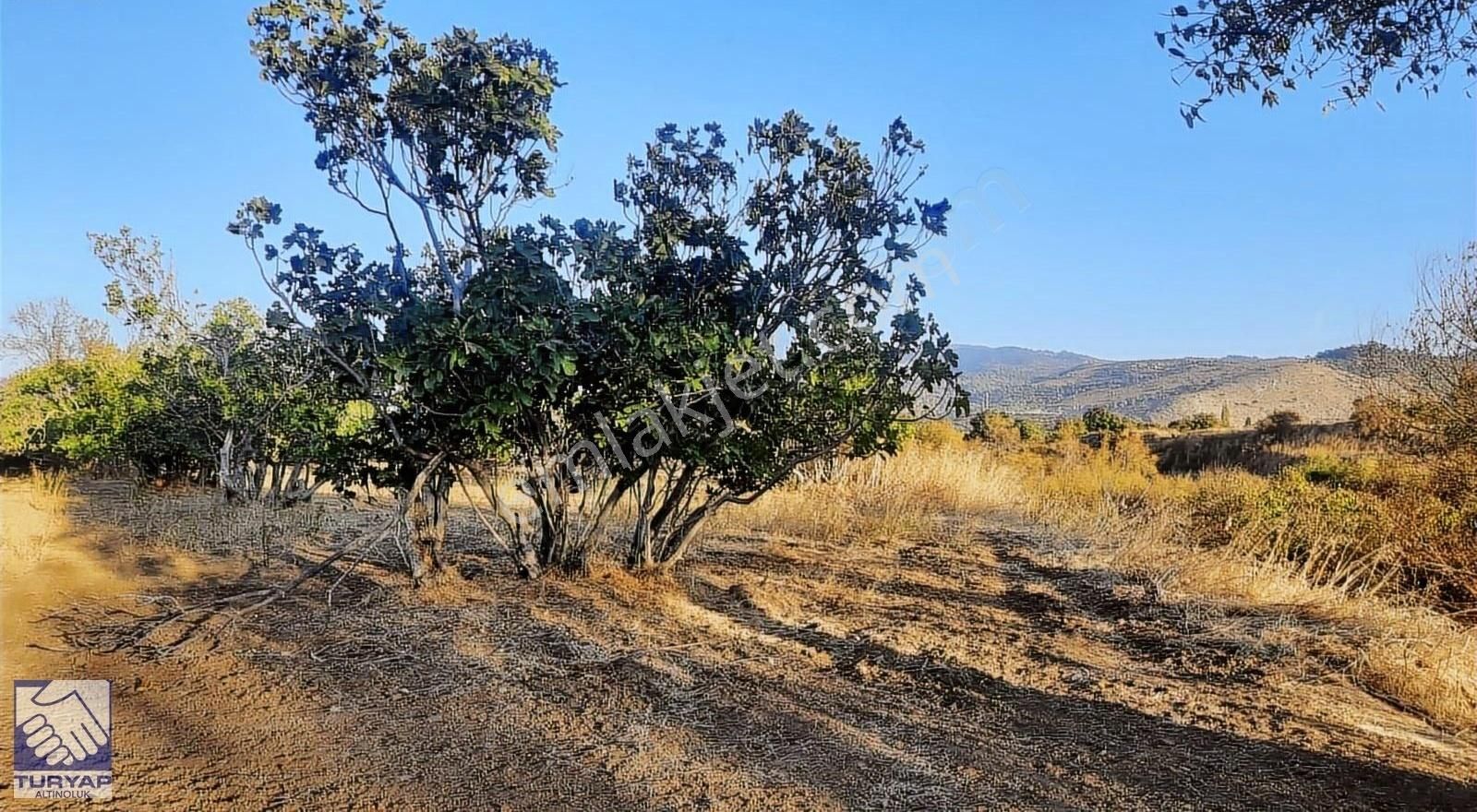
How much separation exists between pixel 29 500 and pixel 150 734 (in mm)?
9592

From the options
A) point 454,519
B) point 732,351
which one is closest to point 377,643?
point 732,351

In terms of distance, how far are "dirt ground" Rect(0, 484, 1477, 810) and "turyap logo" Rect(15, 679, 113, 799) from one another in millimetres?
64

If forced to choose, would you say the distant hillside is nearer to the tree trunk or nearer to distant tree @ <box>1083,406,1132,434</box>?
distant tree @ <box>1083,406,1132,434</box>

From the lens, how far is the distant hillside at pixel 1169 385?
31531mm

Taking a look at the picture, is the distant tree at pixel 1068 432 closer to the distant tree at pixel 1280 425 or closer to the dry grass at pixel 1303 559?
the distant tree at pixel 1280 425

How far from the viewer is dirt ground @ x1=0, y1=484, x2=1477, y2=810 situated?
2.81 metres

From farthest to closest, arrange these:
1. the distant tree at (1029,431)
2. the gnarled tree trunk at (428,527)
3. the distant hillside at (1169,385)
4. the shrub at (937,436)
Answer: the distant hillside at (1169,385) → the distant tree at (1029,431) → the shrub at (937,436) → the gnarled tree trunk at (428,527)

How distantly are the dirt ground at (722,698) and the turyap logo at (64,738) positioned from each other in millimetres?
64

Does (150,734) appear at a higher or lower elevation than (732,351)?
lower

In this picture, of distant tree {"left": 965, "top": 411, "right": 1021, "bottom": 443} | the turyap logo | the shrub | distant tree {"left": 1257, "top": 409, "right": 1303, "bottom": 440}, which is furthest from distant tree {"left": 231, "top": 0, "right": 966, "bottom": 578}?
distant tree {"left": 1257, "top": 409, "right": 1303, "bottom": 440}

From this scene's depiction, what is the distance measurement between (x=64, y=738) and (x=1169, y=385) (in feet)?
132

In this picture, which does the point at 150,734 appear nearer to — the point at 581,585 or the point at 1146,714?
the point at 581,585

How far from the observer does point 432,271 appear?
223 inches

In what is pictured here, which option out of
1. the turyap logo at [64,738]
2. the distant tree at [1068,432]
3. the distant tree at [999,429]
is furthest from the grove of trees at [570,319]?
the distant tree at [1068,432]
